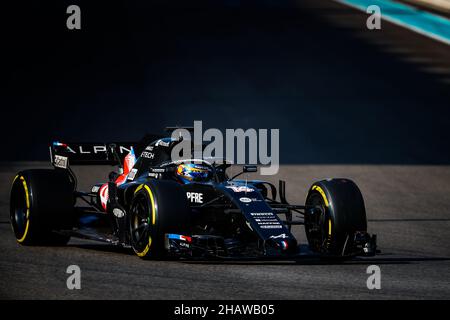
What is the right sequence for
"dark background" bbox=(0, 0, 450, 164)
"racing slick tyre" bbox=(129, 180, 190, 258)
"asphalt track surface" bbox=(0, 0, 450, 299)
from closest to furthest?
"asphalt track surface" bbox=(0, 0, 450, 299)
"racing slick tyre" bbox=(129, 180, 190, 258)
"dark background" bbox=(0, 0, 450, 164)

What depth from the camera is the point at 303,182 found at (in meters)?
19.3

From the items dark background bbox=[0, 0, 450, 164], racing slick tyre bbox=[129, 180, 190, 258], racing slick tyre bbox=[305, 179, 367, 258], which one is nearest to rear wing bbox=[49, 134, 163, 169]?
racing slick tyre bbox=[129, 180, 190, 258]

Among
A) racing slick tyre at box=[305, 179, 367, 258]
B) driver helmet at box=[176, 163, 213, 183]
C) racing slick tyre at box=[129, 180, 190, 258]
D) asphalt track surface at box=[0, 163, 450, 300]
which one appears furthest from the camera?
driver helmet at box=[176, 163, 213, 183]

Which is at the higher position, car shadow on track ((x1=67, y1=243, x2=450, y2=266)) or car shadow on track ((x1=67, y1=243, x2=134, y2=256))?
car shadow on track ((x1=67, y1=243, x2=450, y2=266))

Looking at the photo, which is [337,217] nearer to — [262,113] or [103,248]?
[103,248]

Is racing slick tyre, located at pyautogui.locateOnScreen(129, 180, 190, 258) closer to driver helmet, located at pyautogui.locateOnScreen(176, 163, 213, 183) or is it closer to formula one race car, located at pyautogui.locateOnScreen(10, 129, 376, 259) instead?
formula one race car, located at pyautogui.locateOnScreen(10, 129, 376, 259)

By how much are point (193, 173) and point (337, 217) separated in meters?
1.79

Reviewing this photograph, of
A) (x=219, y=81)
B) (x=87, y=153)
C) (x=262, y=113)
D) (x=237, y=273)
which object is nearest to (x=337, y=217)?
(x=237, y=273)

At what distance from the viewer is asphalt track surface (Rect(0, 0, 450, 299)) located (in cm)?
1063

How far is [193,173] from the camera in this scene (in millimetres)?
12508

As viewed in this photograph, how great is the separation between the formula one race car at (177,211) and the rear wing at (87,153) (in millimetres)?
13

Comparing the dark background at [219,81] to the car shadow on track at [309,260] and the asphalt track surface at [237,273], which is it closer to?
the asphalt track surface at [237,273]

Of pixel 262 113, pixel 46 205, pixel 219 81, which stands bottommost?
pixel 46 205

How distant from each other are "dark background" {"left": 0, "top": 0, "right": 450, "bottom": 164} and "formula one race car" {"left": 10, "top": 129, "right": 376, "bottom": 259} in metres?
8.13
